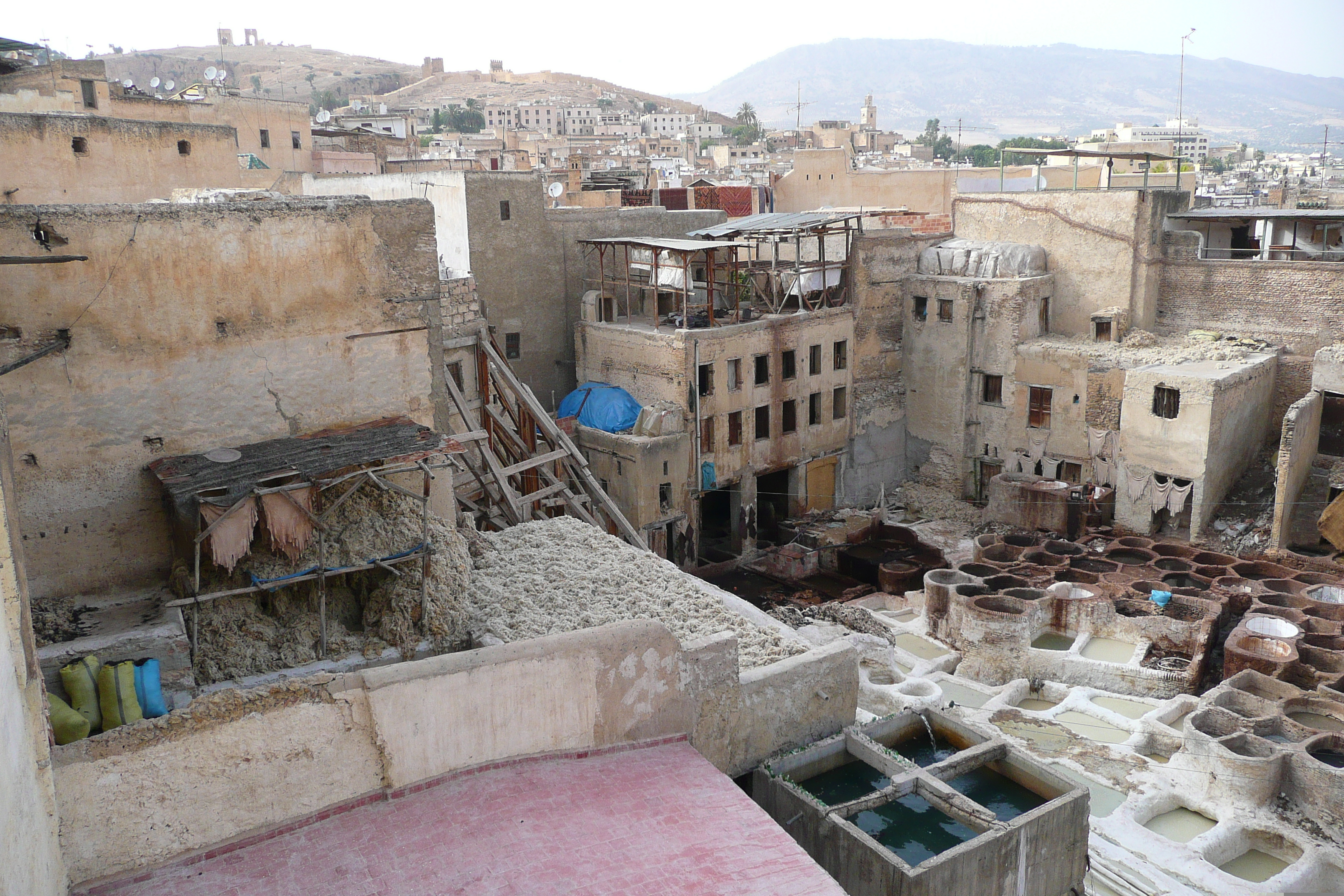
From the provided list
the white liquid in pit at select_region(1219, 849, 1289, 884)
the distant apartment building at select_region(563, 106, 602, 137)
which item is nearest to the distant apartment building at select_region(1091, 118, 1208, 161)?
the distant apartment building at select_region(563, 106, 602, 137)

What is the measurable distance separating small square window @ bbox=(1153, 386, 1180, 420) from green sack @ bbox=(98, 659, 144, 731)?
22.3 m

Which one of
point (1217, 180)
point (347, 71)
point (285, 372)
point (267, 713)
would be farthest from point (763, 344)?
point (347, 71)

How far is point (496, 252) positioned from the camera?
2583cm

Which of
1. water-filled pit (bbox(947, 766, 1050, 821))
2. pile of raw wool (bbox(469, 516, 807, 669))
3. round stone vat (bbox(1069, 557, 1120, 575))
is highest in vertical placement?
pile of raw wool (bbox(469, 516, 807, 669))

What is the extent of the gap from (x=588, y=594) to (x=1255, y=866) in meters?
9.67

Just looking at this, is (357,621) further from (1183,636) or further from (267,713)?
(1183,636)

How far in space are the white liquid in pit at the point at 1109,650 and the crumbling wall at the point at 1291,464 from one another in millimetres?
6389

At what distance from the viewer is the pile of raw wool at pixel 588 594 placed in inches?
436

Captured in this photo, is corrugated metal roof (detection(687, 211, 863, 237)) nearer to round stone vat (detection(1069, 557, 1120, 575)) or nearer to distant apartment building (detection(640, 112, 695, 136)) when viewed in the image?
round stone vat (detection(1069, 557, 1120, 575))

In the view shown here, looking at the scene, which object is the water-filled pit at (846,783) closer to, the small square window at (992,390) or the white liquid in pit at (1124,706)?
the white liquid in pit at (1124,706)

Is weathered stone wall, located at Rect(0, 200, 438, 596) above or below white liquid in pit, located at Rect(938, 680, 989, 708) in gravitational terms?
above

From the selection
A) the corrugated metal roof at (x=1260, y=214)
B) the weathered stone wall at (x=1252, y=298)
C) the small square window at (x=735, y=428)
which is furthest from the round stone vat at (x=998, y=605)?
the corrugated metal roof at (x=1260, y=214)

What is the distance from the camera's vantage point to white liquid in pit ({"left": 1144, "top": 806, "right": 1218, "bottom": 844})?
46.7 feet

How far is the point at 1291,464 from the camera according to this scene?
22.6m
